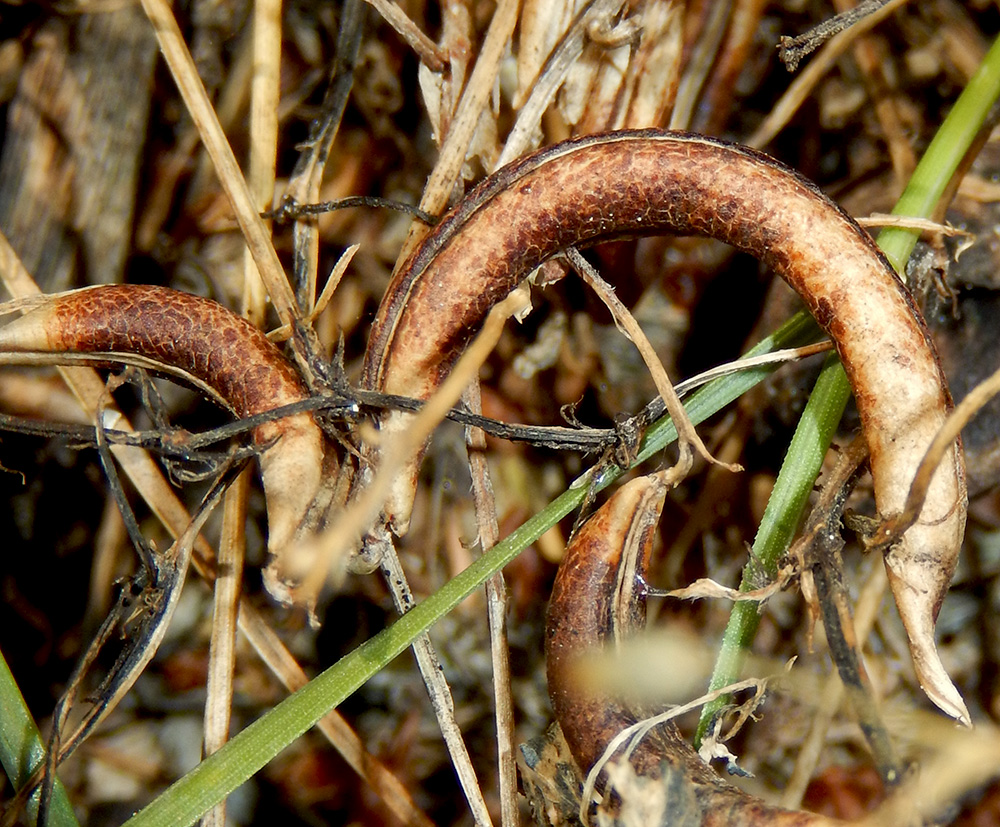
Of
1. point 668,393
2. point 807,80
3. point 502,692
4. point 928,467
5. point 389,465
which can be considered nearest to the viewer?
point 389,465

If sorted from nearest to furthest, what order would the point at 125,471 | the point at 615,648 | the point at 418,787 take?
the point at 615,648
the point at 125,471
the point at 418,787

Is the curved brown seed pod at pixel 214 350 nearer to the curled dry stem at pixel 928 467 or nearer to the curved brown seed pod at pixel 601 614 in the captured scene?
the curved brown seed pod at pixel 601 614

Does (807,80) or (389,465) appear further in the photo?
(807,80)

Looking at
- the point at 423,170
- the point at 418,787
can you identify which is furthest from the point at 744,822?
the point at 423,170

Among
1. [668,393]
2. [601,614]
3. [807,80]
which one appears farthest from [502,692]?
[807,80]

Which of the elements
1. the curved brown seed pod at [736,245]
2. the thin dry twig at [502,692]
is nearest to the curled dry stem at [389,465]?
the curved brown seed pod at [736,245]

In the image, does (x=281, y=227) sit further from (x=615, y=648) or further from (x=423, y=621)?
(x=615, y=648)

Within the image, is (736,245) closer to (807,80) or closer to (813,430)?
(813,430)

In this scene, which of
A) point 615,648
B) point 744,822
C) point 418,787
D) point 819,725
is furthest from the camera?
point 418,787
